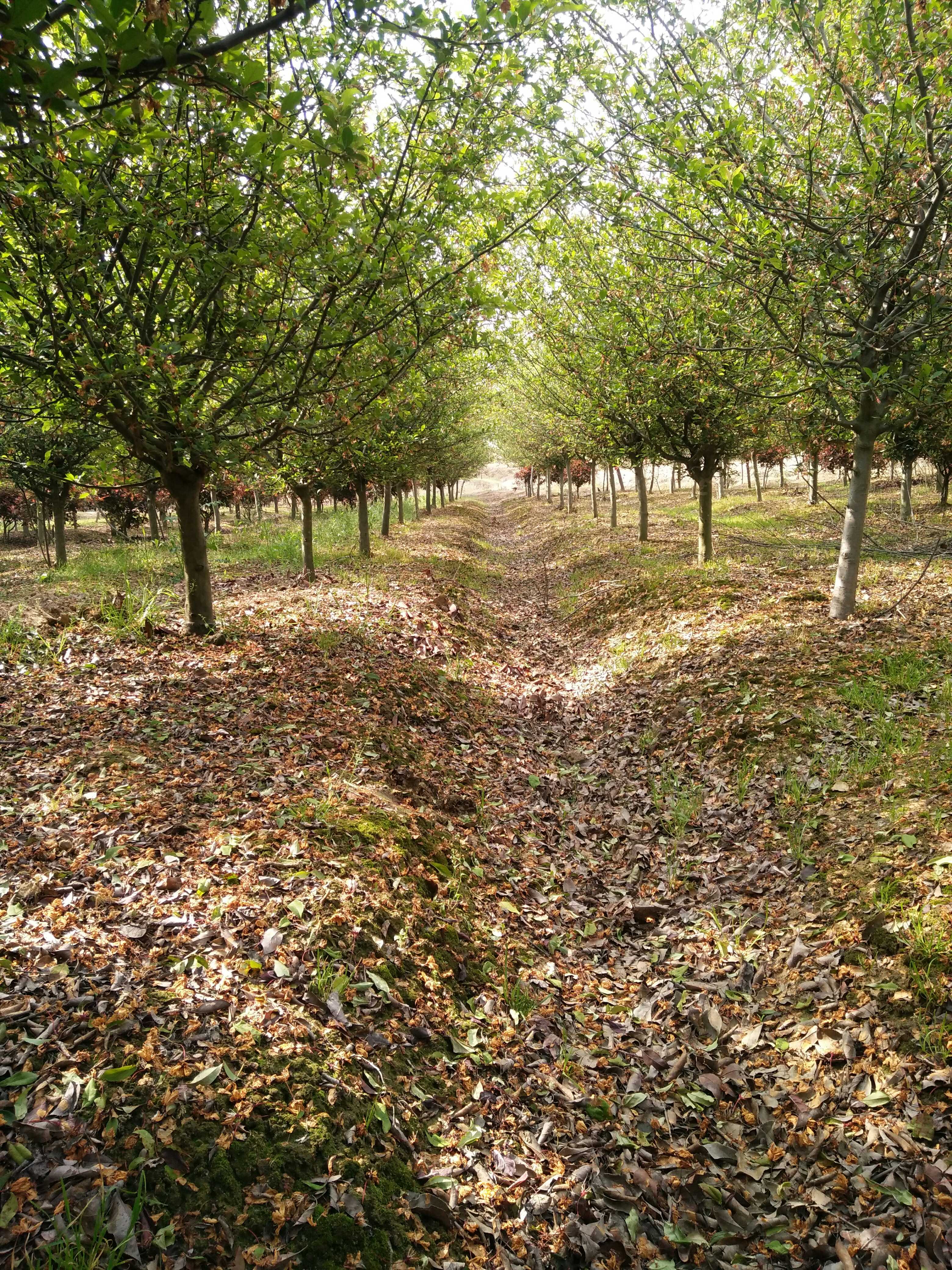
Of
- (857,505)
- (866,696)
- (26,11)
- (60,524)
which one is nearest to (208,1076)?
(26,11)

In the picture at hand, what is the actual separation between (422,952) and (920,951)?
3.18m

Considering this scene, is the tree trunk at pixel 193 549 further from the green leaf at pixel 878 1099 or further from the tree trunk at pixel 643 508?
the tree trunk at pixel 643 508

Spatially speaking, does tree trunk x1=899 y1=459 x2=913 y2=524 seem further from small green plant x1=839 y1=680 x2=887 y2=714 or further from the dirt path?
the dirt path

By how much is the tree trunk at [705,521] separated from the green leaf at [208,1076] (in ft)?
45.7

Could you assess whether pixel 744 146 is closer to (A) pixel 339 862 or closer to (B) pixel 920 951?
(B) pixel 920 951

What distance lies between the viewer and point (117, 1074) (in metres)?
3.04

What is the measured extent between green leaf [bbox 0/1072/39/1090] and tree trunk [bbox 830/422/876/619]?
8.92m

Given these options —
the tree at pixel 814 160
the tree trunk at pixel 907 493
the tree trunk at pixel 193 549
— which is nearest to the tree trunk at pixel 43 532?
the tree trunk at pixel 193 549

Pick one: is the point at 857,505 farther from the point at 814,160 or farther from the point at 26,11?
the point at 26,11

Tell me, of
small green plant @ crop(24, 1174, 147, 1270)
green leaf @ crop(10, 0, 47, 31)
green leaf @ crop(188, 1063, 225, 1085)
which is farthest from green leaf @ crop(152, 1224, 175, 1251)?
green leaf @ crop(10, 0, 47, 31)

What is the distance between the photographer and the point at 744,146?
5777 millimetres

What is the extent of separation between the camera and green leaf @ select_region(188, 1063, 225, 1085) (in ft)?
10.3

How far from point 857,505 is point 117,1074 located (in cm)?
A: 941

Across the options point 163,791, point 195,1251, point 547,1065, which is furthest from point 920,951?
point 163,791
